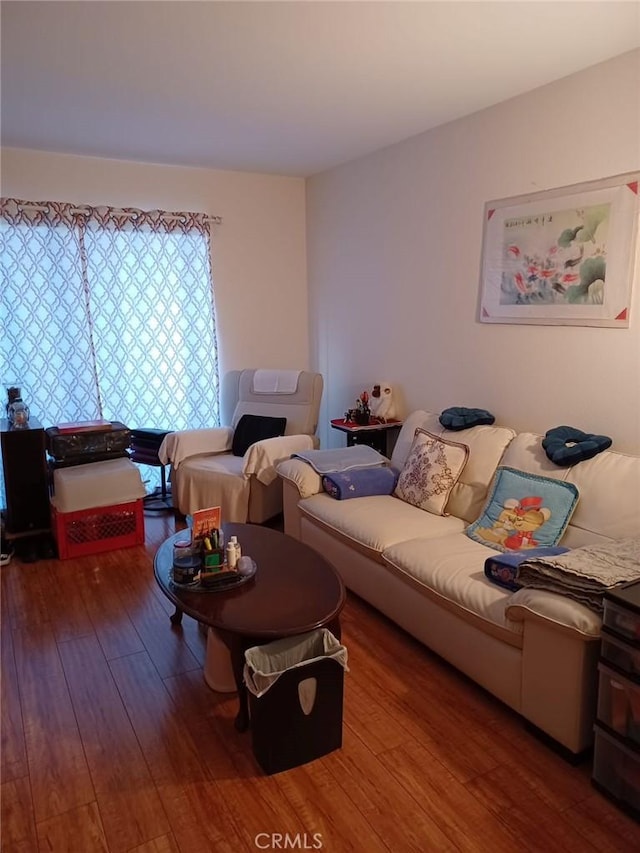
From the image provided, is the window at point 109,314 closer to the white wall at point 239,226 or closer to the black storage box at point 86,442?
the white wall at point 239,226

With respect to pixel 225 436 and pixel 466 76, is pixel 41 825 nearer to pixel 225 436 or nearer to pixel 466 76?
pixel 225 436

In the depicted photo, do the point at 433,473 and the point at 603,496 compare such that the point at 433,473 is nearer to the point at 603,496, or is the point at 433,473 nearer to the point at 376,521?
the point at 376,521

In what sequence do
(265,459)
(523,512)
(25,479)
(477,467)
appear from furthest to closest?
1. (265,459)
2. (25,479)
3. (477,467)
4. (523,512)

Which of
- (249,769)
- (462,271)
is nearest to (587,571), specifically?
(249,769)

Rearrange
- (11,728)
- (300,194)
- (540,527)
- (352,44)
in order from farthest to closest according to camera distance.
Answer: (300,194) < (540,527) < (352,44) < (11,728)

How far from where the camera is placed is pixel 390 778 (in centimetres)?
186

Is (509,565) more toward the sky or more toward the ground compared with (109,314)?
more toward the ground

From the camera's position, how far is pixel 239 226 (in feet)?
15.0

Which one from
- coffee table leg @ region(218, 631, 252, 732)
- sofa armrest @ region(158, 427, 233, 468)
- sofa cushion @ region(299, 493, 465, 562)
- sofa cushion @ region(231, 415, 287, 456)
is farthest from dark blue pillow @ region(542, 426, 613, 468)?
sofa armrest @ region(158, 427, 233, 468)

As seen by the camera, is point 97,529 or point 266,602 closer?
point 266,602

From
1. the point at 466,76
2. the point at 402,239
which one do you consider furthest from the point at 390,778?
the point at 402,239

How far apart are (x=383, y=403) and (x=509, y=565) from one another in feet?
6.49

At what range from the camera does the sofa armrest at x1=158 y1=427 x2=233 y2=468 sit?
3.96m

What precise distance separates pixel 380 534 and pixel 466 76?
208cm
